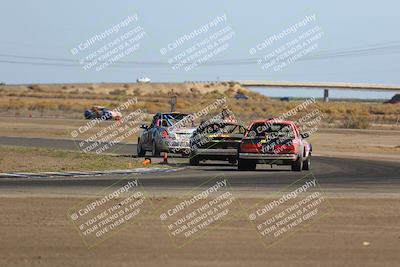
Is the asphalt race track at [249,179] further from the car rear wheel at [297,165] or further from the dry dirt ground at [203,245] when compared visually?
the dry dirt ground at [203,245]

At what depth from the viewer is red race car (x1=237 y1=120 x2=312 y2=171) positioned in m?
24.2

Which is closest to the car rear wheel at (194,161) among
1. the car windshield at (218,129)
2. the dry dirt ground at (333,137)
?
the car windshield at (218,129)

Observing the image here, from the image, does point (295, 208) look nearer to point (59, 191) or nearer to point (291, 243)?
point (291, 243)

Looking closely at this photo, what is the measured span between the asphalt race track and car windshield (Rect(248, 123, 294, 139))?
3.15 feet

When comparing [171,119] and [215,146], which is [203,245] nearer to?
[215,146]

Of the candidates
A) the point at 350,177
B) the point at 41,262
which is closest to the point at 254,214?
the point at 41,262

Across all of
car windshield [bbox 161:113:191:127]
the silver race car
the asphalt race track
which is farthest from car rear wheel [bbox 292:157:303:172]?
car windshield [bbox 161:113:191:127]

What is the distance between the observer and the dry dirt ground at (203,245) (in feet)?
33.7

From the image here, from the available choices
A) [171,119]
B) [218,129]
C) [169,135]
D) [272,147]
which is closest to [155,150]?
Answer: [169,135]

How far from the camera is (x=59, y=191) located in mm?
17531

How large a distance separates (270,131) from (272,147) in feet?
3.00

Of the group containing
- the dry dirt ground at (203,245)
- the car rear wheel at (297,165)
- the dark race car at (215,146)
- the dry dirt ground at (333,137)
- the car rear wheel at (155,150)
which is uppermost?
the dry dirt ground at (203,245)

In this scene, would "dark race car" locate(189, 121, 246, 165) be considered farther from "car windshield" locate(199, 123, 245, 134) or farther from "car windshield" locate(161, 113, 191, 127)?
"car windshield" locate(161, 113, 191, 127)

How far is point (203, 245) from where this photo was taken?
11.2 metres
